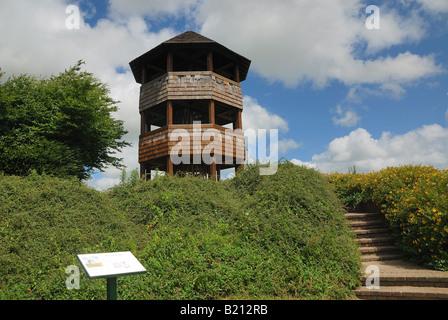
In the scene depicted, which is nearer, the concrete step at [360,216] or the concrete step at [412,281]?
the concrete step at [412,281]

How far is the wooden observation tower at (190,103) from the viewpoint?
1506 cm

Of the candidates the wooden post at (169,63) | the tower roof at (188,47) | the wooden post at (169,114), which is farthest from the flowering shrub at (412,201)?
the wooden post at (169,63)

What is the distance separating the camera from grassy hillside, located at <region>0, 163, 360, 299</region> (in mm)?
5570

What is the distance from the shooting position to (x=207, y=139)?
15.1 m

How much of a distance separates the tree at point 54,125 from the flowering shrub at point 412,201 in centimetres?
1182

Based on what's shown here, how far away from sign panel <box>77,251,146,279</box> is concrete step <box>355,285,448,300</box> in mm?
4335

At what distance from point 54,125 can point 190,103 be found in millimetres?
6706

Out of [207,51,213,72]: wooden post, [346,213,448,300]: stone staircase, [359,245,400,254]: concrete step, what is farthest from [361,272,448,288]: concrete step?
[207,51,213,72]: wooden post

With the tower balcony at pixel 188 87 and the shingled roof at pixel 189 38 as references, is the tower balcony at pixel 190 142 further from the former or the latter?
the shingled roof at pixel 189 38

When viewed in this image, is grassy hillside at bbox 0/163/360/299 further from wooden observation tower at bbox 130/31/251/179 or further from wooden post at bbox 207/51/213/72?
wooden post at bbox 207/51/213/72

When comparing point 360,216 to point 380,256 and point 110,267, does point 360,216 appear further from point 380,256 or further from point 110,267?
point 110,267

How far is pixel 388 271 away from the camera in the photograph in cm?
671
